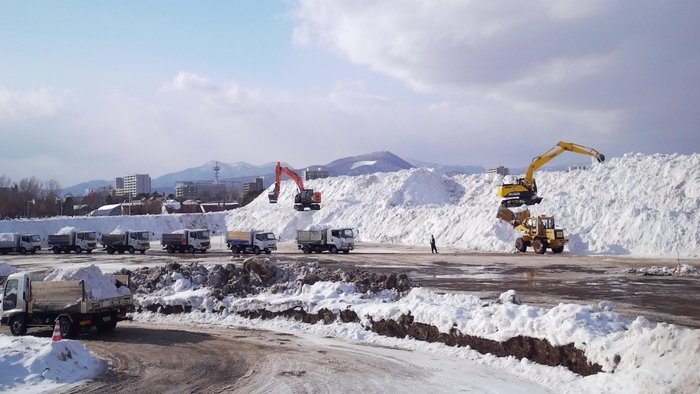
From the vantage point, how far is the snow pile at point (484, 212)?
39.0 m

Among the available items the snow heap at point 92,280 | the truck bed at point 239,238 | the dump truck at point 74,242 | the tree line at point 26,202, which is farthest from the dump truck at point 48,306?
the tree line at point 26,202

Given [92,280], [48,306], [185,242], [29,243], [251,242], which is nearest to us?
[48,306]

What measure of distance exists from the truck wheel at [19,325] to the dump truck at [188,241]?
105 ft

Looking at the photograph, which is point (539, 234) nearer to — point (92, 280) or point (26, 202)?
point (92, 280)

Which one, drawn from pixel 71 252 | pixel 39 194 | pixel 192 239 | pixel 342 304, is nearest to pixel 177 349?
pixel 342 304

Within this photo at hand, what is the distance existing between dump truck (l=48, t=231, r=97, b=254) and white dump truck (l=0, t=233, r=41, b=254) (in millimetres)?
2294

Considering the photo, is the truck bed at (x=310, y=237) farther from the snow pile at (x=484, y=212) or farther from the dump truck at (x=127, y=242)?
the dump truck at (x=127, y=242)

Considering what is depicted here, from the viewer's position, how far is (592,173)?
55625mm

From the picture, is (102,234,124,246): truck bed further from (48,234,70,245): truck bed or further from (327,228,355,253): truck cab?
(327,228,355,253): truck cab

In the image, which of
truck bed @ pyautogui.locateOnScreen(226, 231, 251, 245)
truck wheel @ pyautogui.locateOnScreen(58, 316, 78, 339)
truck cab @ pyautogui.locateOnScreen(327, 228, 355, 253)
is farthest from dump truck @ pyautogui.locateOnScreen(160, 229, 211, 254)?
truck wheel @ pyautogui.locateOnScreen(58, 316, 78, 339)

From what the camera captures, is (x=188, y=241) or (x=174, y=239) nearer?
(x=188, y=241)

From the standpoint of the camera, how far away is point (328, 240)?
4288 centimetres

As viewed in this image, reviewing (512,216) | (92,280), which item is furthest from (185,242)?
(92,280)

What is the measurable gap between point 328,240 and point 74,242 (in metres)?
24.7
